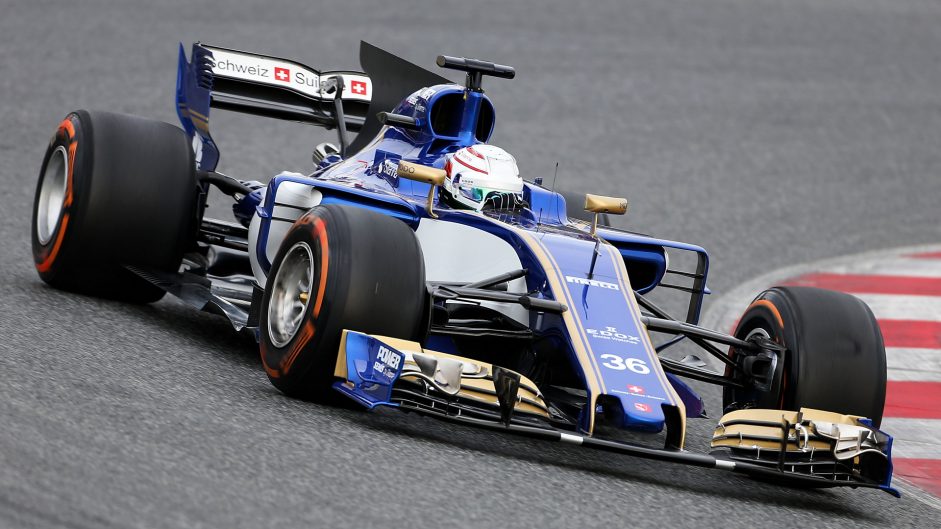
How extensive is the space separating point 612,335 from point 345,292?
1.11 m

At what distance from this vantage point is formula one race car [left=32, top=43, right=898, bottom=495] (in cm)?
554

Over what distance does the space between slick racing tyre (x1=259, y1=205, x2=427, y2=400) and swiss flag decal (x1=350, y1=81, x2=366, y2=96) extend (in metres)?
3.22

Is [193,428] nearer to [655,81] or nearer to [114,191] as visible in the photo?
[114,191]

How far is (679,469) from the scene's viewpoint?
6.08 metres

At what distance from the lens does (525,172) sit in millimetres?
13305

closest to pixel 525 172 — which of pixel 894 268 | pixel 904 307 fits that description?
pixel 894 268

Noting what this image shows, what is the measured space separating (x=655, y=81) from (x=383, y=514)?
522 inches

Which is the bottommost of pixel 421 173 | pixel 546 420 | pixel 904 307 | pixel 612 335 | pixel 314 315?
pixel 546 420

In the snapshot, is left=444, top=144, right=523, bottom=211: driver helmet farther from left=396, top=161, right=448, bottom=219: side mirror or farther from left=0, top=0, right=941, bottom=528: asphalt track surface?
left=0, top=0, right=941, bottom=528: asphalt track surface

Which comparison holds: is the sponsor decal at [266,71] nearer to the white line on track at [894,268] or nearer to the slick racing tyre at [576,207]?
the slick racing tyre at [576,207]

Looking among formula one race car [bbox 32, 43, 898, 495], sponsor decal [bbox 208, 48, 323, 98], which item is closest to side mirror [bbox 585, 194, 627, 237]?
formula one race car [bbox 32, 43, 898, 495]

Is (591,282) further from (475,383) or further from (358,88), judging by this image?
(358,88)

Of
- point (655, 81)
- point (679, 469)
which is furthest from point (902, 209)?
point (679, 469)

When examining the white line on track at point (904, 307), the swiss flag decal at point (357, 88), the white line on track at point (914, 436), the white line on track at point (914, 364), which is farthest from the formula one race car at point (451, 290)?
the white line on track at point (904, 307)
